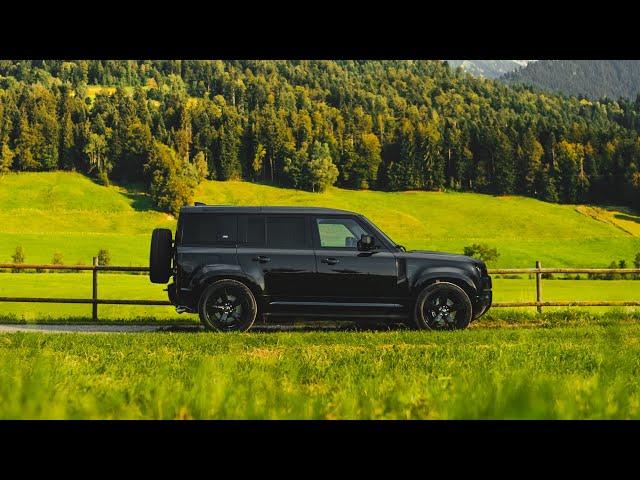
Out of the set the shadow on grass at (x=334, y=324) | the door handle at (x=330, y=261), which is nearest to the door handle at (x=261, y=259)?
the door handle at (x=330, y=261)

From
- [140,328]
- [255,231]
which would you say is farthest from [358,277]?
[140,328]

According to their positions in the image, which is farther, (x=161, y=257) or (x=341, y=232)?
(x=161, y=257)

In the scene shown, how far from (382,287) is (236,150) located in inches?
5362

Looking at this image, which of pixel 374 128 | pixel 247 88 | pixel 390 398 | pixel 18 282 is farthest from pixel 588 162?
pixel 390 398

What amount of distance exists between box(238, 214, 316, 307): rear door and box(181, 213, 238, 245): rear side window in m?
0.32

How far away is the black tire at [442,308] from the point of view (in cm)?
1491

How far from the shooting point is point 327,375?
27.5ft

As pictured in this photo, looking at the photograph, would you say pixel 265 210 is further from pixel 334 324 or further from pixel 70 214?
pixel 70 214

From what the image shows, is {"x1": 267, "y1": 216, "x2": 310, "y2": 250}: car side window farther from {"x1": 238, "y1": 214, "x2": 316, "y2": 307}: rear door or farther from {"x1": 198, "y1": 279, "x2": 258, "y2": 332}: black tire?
{"x1": 198, "y1": 279, "x2": 258, "y2": 332}: black tire

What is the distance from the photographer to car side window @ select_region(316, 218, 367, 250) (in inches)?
596

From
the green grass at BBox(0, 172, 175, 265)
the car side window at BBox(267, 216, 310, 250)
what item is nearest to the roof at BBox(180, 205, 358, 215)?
the car side window at BBox(267, 216, 310, 250)

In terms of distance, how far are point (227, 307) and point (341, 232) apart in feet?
8.12

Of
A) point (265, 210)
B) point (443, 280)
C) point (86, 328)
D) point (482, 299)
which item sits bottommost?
point (86, 328)

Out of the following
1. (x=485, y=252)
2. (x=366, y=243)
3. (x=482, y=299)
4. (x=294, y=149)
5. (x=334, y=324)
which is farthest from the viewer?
(x=294, y=149)
